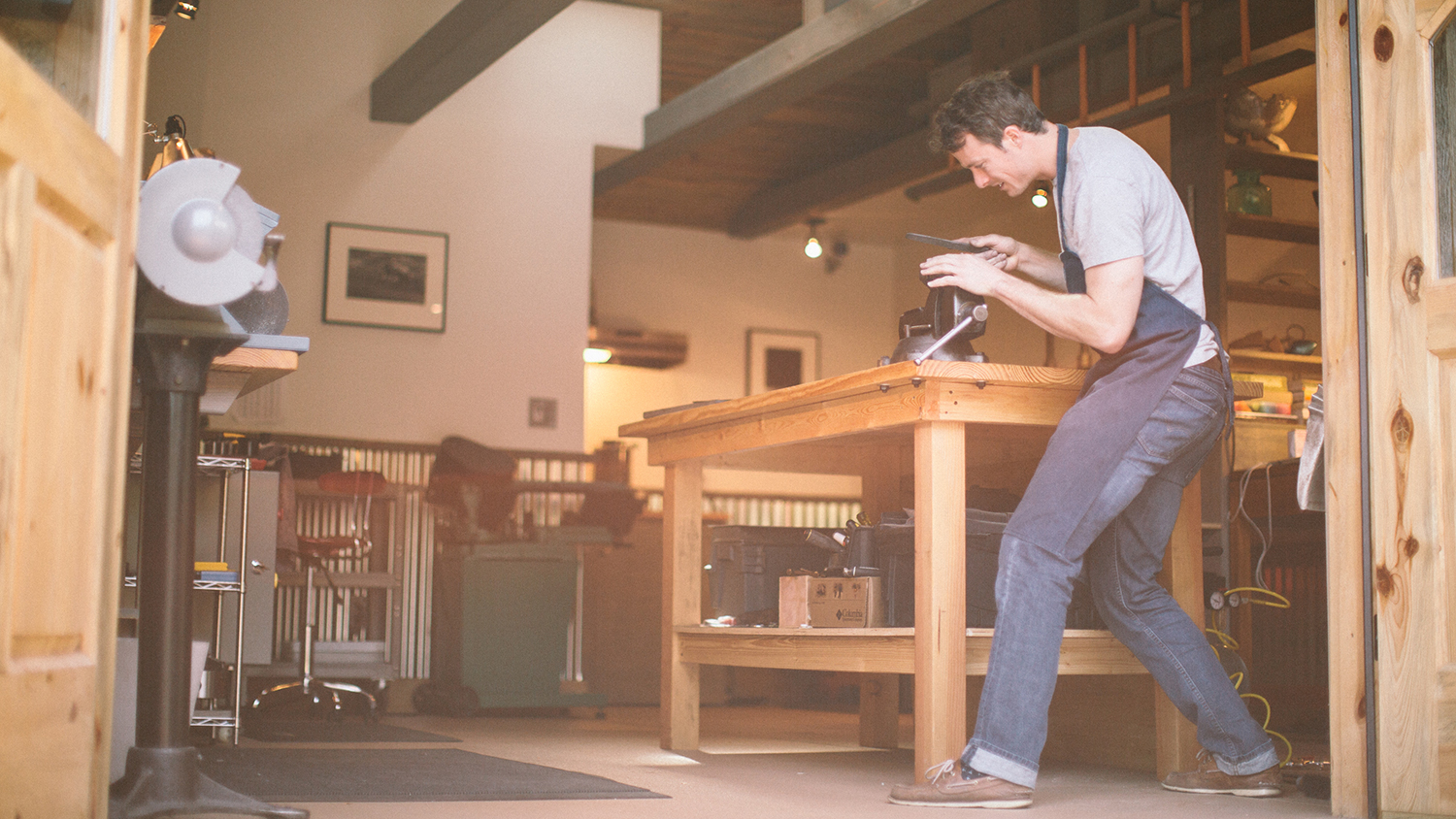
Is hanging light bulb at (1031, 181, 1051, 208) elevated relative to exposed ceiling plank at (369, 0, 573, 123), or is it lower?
lower

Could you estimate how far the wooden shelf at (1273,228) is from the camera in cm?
596

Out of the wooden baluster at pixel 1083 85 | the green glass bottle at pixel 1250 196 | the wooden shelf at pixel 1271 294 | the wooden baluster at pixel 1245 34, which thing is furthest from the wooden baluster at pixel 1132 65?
the wooden shelf at pixel 1271 294

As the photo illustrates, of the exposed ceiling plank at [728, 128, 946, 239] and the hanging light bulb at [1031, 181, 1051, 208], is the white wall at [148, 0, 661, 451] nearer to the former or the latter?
the exposed ceiling plank at [728, 128, 946, 239]

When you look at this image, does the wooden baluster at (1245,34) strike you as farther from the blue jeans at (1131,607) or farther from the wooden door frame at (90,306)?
the wooden door frame at (90,306)

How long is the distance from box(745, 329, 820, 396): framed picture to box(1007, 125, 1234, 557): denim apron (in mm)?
7345

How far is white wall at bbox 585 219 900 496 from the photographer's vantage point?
9828 millimetres

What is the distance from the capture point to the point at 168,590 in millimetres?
2332

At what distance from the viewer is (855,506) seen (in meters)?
10.0

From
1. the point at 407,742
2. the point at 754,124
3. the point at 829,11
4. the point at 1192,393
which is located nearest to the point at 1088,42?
the point at 829,11

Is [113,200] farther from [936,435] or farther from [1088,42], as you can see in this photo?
[1088,42]

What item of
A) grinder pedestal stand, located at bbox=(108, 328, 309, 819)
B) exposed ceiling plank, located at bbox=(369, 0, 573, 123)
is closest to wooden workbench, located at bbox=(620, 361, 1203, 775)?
grinder pedestal stand, located at bbox=(108, 328, 309, 819)

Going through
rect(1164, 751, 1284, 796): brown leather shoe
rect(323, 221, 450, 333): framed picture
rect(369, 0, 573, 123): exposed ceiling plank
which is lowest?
rect(1164, 751, 1284, 796): brown leather shoe

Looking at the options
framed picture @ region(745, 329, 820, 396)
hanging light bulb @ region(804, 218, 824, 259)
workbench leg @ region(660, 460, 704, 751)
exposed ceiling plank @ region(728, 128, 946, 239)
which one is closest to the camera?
workbench leg @ region(660, 460, 704, 751)

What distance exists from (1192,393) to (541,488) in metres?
4.17
